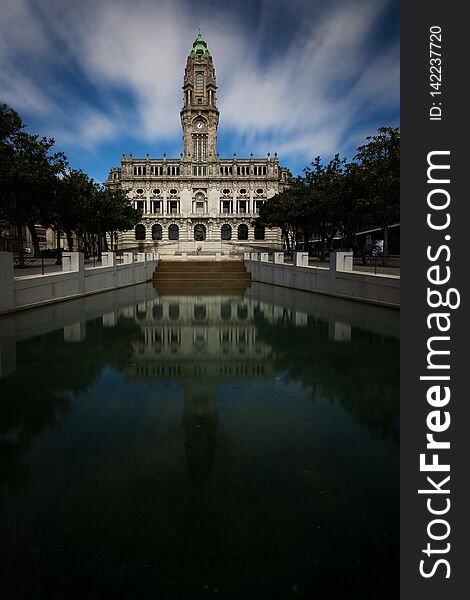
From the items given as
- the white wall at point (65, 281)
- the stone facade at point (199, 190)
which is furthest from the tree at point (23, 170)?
the stone facade at point (199, 190)

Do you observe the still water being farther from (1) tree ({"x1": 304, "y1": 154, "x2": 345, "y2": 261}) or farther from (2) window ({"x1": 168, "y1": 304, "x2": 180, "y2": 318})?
(1) tree ({"x1": 304, "y1": 154, "x2": 345, "y2": 261})

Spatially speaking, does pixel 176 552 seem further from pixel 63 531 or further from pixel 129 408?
pixel 129 408

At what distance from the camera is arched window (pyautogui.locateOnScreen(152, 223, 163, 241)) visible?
79062 mm

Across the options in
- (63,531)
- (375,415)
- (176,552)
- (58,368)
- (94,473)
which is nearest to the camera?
(176,552)

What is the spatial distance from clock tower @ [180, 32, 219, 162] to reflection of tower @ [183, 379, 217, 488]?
81.7m

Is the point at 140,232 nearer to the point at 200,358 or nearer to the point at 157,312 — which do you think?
the point at 157,312

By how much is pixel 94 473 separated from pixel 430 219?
3750 mm

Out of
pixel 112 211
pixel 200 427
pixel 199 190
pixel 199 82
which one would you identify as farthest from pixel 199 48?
pixel 200 427

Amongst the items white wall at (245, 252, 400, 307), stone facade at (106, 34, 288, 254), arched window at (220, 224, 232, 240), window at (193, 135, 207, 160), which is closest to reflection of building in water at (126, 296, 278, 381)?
white wall at (245, 252, 400, 307)

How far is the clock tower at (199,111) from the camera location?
80.7m

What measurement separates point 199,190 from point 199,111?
17.7 metres

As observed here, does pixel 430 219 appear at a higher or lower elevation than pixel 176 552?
higher

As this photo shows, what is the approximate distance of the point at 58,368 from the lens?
6281 millimetres

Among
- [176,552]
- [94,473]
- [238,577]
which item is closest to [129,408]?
[94,473]
